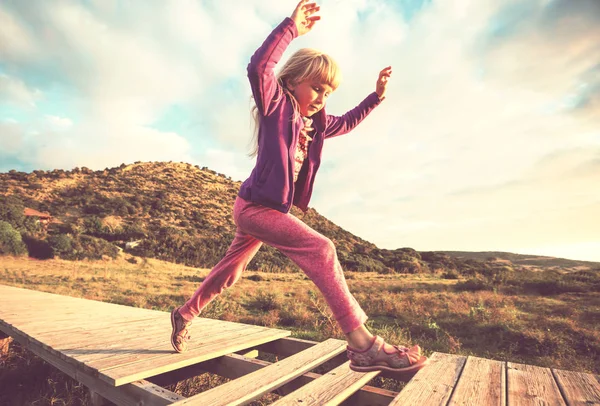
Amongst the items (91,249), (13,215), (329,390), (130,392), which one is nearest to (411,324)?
(329,390)

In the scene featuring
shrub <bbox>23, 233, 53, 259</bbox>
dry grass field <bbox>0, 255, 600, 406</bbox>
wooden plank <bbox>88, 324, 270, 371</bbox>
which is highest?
shrub <bbox>23, 233, 53, 259</bbox>

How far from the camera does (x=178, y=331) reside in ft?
9.50

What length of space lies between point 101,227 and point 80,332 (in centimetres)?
3153

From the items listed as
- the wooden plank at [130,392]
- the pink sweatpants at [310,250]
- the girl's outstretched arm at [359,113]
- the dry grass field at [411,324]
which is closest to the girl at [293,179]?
the pink sweatpants at [310,250]

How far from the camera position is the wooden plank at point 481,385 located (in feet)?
6.63

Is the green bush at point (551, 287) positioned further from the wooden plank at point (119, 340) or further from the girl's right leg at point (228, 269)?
the girl's right leg at point (228, 269)

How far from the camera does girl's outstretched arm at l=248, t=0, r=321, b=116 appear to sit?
74.4 inches

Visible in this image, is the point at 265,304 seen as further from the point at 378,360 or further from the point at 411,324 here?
the point at 378,360

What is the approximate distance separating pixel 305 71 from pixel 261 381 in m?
1.96

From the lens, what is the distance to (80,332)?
370cm

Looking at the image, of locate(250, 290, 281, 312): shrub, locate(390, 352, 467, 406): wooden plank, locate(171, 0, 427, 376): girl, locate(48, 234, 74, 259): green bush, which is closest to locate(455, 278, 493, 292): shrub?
locate(250, 290, 281, 312): shrub

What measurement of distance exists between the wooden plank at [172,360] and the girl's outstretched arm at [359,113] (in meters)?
2.01

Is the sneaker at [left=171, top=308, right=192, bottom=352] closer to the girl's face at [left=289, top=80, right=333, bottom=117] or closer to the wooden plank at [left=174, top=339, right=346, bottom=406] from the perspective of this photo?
the wooden plank at [left=174, top=339, right=346, bottom=406]

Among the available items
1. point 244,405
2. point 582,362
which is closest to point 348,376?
point 244,405
